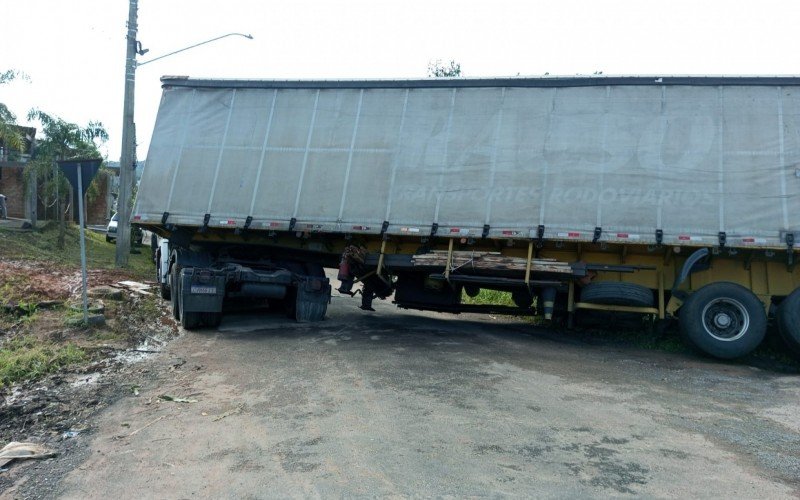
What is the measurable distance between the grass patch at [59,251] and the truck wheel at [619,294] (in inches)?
444

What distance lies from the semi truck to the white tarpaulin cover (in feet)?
0.08

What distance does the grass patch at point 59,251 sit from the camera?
684 inches

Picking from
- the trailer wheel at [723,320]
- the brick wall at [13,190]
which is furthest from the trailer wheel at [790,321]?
→ the brick wall at [13,190]

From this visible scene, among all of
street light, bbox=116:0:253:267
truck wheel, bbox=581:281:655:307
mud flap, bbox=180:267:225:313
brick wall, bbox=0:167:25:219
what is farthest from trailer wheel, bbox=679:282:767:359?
brick wall, bbox=0:167:25:219

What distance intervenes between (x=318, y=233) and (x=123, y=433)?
6172 millimetres

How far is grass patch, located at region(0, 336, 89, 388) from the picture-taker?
26.0 ft

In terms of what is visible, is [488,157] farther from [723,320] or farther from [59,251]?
[59,251]

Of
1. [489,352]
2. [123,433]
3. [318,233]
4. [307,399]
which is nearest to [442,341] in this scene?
[489,352]

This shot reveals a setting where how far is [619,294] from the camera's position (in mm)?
10492

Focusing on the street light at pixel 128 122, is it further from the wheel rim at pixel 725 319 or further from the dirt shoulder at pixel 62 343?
the wheel rim at pixel 725 319

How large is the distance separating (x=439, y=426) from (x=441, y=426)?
2 cm

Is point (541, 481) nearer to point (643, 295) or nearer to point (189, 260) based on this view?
point (643, 295)

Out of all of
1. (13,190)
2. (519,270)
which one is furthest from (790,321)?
(13,190)

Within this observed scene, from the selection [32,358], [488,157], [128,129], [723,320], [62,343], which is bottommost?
[32,358]
